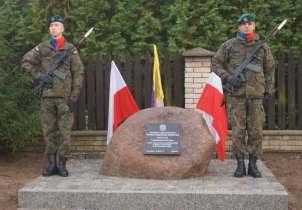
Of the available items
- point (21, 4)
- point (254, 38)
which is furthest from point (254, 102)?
point (21, 4)

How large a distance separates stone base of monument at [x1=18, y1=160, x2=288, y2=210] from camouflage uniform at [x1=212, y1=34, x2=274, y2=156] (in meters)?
0.54

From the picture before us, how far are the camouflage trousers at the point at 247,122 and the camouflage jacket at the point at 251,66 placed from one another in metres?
0.11

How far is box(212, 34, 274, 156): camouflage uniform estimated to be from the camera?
6305 mm

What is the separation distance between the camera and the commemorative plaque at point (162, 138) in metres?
6.31

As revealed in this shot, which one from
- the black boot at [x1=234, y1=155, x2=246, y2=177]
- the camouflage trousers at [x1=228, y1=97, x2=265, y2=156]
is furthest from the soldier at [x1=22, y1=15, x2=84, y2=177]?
the black boot at [x1=234, y1=155, x2=246, y2=177]

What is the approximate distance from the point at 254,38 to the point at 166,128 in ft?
4.88

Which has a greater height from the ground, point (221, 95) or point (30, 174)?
point (221, 95)

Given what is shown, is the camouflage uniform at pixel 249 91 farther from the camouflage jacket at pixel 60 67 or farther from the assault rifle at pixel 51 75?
the assault rifle at pixel 51 75

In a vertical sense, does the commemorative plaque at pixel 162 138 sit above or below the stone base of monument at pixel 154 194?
above

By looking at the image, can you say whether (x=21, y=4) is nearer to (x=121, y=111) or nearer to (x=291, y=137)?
(x=121, y=111)

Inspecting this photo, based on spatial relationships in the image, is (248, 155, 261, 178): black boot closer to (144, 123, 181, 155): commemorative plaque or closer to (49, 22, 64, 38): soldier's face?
(144, 123, 181, 155): commemorative plaque

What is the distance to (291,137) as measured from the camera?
8.95 m

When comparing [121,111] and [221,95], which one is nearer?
[221,95]

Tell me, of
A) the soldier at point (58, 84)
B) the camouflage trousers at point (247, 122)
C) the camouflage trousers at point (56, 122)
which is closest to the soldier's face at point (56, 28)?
the soldier at point (58, 84)
